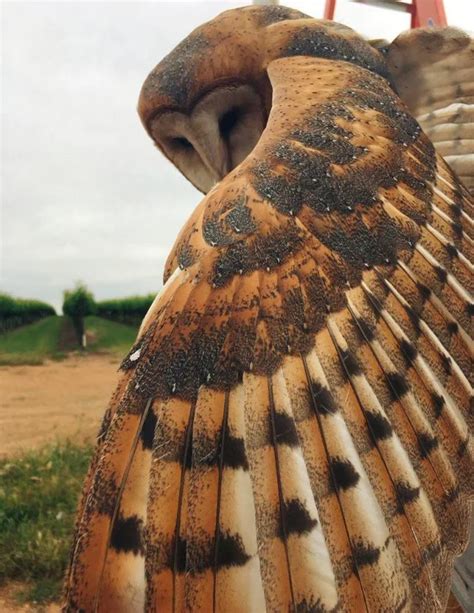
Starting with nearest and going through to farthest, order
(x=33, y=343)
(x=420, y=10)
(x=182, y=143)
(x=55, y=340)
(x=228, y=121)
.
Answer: (x=228, y=121) < (x=182, y=143) < (x=420, y=10) < (x=33, y=343) < (x=55, y=340)

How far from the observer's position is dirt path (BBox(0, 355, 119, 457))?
21.8 feet

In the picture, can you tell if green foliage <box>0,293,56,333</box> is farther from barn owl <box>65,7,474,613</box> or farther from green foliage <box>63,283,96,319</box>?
barn owl <box>65,7,474,613</box>

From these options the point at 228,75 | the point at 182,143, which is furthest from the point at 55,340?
the point at 228,75

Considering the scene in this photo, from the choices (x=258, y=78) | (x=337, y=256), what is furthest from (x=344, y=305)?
(x=258, y=78)

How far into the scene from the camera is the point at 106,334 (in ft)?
42.0

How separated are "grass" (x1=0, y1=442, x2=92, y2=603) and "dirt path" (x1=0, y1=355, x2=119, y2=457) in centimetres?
115

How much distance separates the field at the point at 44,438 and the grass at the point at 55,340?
2cm

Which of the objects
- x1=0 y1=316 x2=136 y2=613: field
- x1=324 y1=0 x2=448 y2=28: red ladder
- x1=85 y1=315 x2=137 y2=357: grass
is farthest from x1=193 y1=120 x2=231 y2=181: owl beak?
x1=85 y1=315 x2=137 y2=357: grass

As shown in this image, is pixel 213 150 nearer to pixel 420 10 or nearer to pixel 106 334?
pixel 420 10

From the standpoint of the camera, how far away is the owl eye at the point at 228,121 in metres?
1.61

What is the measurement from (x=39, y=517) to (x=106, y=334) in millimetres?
9335

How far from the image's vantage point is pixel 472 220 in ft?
3.18

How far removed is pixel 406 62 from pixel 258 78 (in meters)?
0.37

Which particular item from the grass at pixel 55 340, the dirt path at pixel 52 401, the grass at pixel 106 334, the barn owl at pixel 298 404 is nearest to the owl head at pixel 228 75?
the barn owl at pixel 298 404
